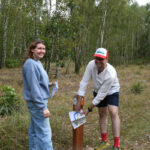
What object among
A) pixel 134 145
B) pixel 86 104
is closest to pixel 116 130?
pixel 134 145

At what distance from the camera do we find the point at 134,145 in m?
4.05

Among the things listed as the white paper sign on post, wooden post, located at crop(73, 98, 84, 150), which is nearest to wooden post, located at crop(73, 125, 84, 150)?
wooden post, located at crop(73, 98, 84, 150)

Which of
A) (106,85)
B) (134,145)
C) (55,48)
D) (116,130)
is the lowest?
(134,145)

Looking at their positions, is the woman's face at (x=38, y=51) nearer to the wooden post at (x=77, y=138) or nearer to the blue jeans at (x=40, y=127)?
the blue jeans at (x=40, y=127)

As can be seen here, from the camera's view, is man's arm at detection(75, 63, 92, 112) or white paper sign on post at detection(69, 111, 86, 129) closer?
white paper sign on post at detection(69, 111, 86, 129)

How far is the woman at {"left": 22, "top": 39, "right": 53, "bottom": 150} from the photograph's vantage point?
2535mm

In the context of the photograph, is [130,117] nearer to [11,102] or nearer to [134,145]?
[134,145]

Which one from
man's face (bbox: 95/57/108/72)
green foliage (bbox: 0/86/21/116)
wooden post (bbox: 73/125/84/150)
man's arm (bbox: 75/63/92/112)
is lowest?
wooden post (bbox: 73/125/84/150)

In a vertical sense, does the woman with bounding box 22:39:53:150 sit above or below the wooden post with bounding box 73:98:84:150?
above

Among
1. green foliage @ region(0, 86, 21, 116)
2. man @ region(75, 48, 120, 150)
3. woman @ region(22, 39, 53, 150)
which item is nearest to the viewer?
woman @ region(22, 39, 53, 150)

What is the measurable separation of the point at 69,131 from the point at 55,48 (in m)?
7.19

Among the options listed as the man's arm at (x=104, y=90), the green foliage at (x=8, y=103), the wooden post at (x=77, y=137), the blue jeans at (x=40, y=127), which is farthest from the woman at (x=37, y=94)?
the green foliage at (x=8, y=103)

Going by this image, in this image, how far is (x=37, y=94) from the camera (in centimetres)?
253

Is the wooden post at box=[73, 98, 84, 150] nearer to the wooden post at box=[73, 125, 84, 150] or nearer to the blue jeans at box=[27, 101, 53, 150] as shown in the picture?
the wooden post at box=[73, 125, 84, 150]
